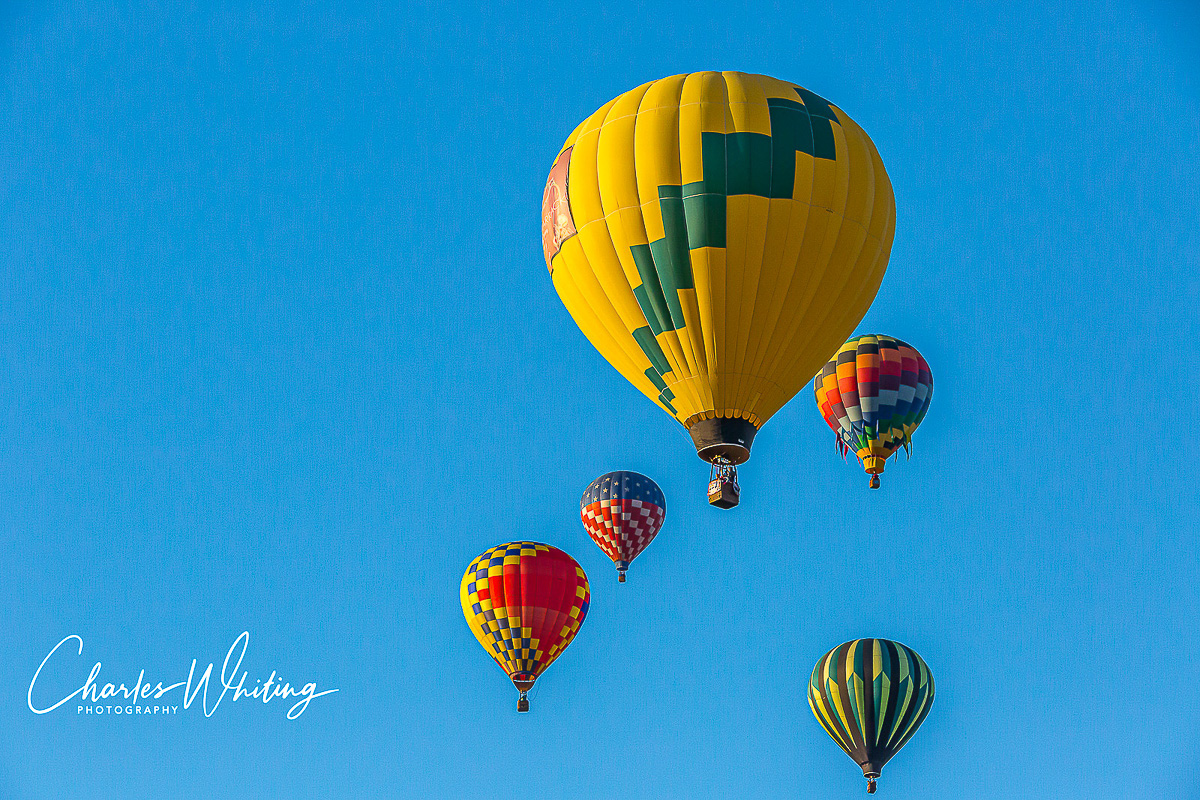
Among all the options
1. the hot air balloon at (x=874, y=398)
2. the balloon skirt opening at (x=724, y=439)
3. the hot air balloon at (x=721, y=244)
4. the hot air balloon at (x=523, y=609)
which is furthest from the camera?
the hot air balloon at (x=523, y=609)

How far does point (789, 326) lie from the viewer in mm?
16188

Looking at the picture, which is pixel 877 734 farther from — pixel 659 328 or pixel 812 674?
pixel 659 328

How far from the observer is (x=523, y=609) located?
2366 centimetres

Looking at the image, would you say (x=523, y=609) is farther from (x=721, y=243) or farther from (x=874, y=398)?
(x=721, y=243)

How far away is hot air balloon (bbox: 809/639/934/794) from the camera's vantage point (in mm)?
22625

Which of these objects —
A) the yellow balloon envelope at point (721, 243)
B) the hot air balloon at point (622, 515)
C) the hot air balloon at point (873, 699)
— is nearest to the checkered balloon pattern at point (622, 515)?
the hot air balloon at point (622, 515)

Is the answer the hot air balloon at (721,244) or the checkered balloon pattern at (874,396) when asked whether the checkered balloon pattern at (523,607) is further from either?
the hot air balloon at (721,244)

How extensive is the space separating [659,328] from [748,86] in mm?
3101

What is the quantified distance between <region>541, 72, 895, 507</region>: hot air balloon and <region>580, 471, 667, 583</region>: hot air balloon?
1035 cm

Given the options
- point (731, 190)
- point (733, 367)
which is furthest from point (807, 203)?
point (733, 367)

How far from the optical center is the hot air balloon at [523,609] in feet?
77.5

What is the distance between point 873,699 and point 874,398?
466 centimetres

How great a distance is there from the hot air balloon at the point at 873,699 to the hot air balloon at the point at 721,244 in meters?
7.89

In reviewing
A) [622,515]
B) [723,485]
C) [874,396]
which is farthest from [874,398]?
[723,485]
